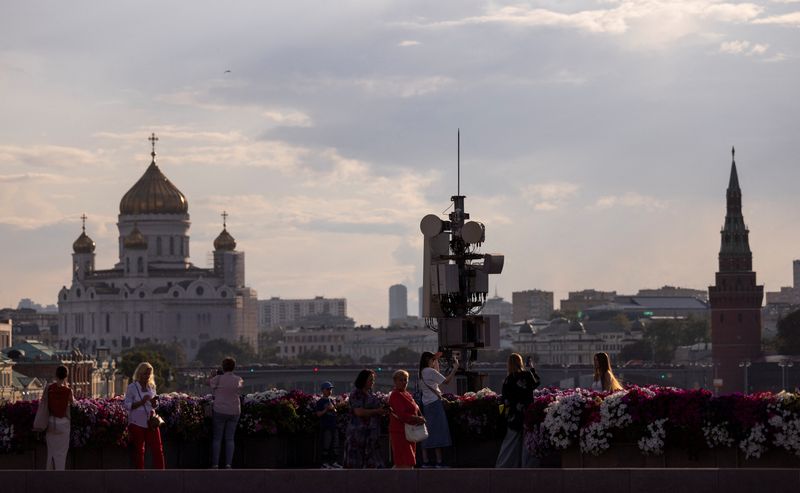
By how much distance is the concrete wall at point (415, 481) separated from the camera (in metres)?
28.3

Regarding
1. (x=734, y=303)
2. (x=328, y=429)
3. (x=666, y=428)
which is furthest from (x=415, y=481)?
(x=734, y=303)

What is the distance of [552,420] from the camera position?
1224 inches

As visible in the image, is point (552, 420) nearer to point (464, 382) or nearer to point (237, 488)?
point (237, 488)

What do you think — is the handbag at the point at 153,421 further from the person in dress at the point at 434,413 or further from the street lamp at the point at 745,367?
the street lamp at the point at 745,367

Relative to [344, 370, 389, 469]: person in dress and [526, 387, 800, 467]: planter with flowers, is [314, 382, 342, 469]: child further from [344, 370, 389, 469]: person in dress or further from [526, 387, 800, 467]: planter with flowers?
[526, 387, 800, 467]: planter with flowers

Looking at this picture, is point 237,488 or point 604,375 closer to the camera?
point 237,488

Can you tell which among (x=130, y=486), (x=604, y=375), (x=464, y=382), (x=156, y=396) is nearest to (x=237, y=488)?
(x=130, y=486)

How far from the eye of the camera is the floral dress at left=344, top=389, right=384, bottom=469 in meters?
31.1

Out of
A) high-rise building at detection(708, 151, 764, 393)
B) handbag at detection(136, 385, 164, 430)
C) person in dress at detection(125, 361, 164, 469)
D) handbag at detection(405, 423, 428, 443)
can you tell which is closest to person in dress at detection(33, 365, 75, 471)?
person in dress at detection(125, 361, 164, 469)

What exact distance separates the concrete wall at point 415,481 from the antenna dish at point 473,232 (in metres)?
10.3

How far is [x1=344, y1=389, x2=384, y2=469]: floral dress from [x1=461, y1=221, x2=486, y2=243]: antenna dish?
7978 mm

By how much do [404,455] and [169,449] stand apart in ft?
15.1

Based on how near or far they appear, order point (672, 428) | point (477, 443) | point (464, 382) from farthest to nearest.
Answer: point (464, 382) → point (477, 443) → point (672, 428)

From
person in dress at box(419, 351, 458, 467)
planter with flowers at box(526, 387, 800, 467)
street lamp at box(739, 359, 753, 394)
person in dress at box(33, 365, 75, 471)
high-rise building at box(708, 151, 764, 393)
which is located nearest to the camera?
planter with flowers at box(526, 387, 800, 467)
